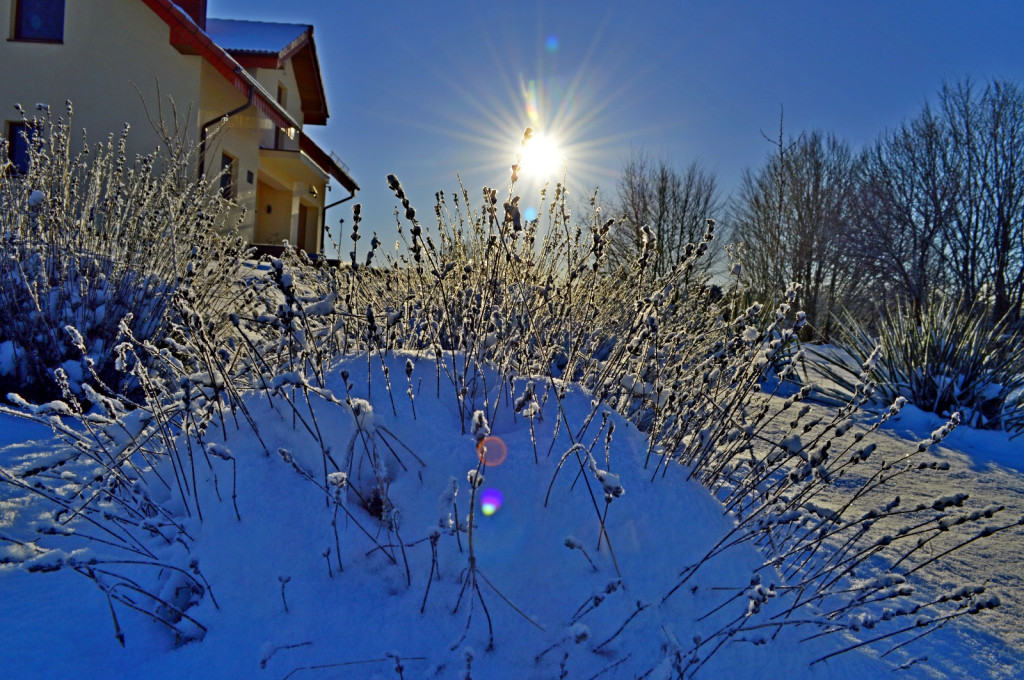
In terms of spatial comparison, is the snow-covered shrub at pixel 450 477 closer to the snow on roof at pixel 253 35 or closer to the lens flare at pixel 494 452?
the lens flare at pixel 494 452

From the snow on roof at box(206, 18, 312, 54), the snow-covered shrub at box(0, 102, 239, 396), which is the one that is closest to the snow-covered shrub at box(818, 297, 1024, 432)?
the snow-covered shrub at box(0, 102, 239, 396)

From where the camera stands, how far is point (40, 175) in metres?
3.46

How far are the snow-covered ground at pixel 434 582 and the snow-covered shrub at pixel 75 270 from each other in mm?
1385

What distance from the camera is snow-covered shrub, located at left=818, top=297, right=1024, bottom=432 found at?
4906mm

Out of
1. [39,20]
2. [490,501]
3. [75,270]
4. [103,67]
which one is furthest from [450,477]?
[39,20]

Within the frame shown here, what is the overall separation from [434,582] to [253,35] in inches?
636

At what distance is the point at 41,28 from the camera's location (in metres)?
10.7

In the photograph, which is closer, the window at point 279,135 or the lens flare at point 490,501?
the lens flare at point 490,501

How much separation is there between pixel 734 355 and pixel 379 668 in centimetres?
167

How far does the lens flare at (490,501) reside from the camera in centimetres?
160

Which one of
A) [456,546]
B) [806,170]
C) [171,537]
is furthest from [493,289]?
[806,170]

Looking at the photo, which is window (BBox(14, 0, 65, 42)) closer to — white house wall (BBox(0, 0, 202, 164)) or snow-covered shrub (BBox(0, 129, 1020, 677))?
white house wall (BBox(0, 0, 202, 164))

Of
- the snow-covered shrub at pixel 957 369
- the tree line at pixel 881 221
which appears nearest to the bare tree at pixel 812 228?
the tree line at pixel 881 221

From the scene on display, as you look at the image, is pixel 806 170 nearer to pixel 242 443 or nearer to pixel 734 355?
pixel 734 355
